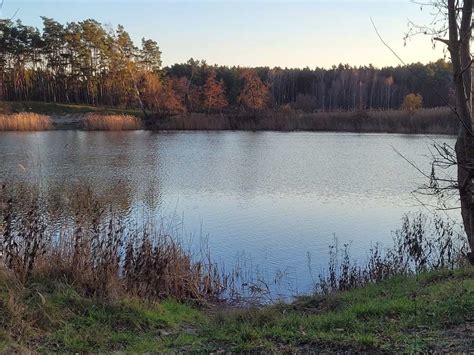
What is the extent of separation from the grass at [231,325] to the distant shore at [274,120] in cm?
4225

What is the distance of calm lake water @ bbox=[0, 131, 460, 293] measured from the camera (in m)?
10.6

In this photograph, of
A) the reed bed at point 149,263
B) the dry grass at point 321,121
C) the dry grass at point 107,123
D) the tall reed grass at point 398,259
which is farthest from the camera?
the dry grass at point 107,123

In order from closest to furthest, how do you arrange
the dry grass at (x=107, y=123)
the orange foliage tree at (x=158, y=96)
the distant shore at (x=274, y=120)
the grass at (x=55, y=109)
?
1. the distant shore at (x=274, y=120)
2. the dry grass at (x=107, y=123)
3. the grass at (x=55, y=109)
4. the orange foliage tree at (x=158, y=96)

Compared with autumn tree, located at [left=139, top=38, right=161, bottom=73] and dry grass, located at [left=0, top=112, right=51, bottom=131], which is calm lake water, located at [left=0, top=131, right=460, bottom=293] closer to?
dry grass, located at [left=0, top=112, right=51, bottom=131]

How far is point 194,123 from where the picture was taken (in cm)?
5244

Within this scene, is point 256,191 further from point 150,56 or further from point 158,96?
point 150,56

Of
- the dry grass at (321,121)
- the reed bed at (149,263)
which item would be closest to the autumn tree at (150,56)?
the dry grass at (321,121)

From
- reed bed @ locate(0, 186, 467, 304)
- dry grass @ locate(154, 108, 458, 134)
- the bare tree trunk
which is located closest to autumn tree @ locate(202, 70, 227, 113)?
dry grass @ locate(154, 108, 458, 134)

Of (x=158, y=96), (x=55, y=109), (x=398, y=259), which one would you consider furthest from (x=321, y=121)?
(x=398, y=259)

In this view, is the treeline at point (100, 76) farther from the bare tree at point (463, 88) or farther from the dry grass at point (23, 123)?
the bare tree at point (463, 88)

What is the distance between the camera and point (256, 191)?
55.3ft

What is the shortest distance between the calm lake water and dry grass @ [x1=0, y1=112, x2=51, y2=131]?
15.5 m

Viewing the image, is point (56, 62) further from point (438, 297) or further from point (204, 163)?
point (438, 297)

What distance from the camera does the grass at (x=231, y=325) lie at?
14.4 ft
